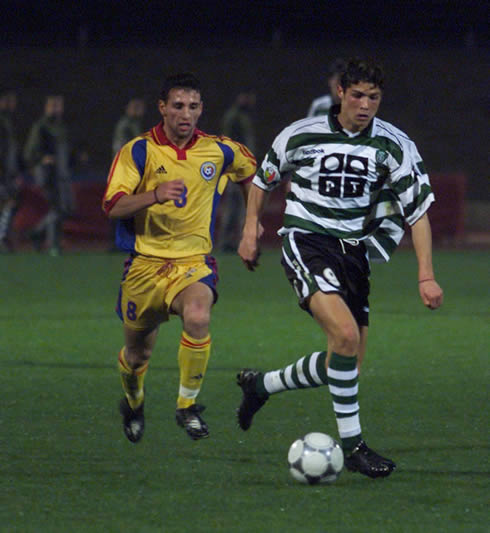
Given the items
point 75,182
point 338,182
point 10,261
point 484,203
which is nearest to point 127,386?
point 338,182

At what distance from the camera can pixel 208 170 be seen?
644cm

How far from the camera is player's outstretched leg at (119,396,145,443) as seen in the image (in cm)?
599

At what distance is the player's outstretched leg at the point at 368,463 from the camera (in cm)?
516

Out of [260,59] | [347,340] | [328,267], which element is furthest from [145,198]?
[260,59]

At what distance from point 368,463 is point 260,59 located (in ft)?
81.5

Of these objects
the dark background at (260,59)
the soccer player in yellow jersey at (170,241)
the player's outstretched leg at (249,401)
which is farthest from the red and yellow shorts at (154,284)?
the dark background at (260,59)

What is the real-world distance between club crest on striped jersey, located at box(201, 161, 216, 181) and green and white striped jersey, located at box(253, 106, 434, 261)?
0.71 meters

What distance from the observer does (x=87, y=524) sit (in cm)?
442

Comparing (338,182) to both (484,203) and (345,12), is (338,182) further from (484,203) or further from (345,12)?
(345,12)

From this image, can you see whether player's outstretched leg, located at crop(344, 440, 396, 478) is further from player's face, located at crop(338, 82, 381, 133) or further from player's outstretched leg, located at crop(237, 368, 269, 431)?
player's face, located at crop(338, 82, 381, 133)

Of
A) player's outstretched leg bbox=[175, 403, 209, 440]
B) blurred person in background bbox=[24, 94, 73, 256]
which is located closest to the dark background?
blurred person in background bbox=[24, 94, 73, 256]

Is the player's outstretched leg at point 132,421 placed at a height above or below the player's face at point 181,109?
below

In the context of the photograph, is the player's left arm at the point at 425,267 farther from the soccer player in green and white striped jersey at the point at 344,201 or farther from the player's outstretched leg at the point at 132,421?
the player's outstretched leg at the point at 132,421

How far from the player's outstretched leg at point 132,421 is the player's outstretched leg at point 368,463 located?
3.81ft
